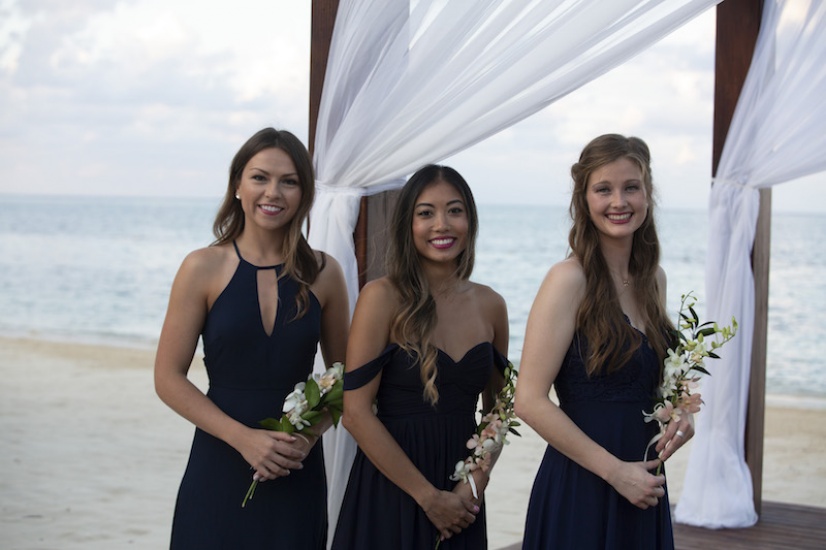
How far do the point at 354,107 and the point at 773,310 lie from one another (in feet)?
80.5

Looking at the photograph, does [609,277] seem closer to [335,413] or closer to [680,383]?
[680,383]

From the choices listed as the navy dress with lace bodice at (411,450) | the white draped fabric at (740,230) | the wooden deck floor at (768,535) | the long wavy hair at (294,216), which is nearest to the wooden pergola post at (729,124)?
the white draped fabric at (740,230)

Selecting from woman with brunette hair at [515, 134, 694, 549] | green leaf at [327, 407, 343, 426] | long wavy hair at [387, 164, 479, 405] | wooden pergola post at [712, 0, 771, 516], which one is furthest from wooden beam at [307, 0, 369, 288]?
wooden pergola post at [712, 0, 771, 516]

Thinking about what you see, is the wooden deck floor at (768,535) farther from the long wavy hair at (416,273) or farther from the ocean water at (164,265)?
the ocean water at (164,265)

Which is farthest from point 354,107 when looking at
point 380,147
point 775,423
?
point 775,423

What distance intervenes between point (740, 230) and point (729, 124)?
0.58 m

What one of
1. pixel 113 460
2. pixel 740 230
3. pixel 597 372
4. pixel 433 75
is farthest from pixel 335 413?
pixel 113 460

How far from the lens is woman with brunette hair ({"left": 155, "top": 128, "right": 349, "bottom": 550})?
2.69m

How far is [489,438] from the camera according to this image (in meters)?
2.74

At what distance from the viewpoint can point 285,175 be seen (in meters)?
2.79

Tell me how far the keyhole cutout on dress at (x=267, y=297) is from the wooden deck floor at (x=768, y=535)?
106 inches

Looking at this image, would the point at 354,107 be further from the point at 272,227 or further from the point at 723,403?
the point at 723,403

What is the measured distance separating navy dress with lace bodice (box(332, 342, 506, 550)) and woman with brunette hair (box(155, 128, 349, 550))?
0.12m

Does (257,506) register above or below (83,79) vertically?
below
